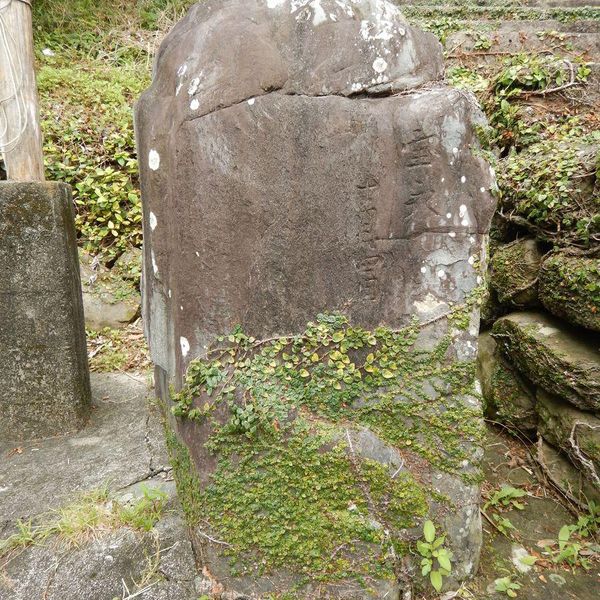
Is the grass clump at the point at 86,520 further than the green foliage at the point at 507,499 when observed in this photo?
No

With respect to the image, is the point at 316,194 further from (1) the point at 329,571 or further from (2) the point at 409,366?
(1) the point at 329,571

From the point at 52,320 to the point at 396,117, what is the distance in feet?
7.07

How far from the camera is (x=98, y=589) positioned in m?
1.66

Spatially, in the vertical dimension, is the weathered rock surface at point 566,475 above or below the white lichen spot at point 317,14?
below

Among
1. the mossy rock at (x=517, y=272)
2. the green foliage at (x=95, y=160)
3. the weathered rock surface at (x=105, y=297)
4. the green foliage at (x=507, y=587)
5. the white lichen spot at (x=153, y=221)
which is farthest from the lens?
the green foliage at (x=95, y=160)

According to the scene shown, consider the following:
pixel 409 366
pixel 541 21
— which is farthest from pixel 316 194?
pixel 541 21

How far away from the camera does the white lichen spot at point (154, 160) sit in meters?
1.95

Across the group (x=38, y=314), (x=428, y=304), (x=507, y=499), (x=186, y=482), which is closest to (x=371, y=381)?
(x=428, y=304)

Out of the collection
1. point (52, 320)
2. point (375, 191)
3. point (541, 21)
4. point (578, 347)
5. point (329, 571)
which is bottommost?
point (329, 571)

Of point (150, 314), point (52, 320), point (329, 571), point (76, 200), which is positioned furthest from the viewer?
point (76, 200)

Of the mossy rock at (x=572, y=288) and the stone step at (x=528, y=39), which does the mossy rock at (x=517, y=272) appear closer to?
the mossy rock at (x=572, y=288)

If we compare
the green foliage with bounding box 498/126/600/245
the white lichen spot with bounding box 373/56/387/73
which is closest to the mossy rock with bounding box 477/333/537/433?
the green foliage with bounding box 498/126/600/245

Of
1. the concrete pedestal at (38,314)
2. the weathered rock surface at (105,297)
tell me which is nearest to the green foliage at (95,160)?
the weathered rock surface at (105,297)

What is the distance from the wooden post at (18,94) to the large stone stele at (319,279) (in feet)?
3.65
